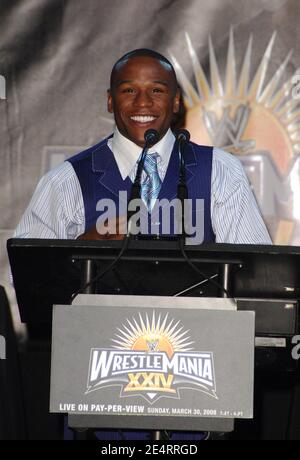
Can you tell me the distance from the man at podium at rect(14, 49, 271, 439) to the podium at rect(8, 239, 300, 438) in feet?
2.44

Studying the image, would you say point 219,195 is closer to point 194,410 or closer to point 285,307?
point 285,307

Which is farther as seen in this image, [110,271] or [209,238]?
[209,238]

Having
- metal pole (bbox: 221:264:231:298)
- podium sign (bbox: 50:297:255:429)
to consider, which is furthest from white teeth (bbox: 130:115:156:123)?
podium sign (bbox: 50:297:255:429)

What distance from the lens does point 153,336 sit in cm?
245

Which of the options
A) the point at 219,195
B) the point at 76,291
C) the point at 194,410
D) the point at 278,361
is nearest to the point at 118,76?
the point at 219,195

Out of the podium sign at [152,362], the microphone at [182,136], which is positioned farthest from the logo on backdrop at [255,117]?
the podium sign at [152,362]

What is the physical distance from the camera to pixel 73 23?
4.41 metres

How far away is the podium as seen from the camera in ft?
8.36

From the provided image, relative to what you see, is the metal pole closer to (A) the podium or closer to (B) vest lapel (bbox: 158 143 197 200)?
(A) the podium

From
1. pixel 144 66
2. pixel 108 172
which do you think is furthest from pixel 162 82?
pixel 108 172

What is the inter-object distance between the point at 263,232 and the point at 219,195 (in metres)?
0.22
